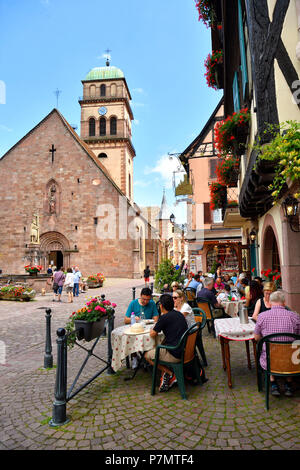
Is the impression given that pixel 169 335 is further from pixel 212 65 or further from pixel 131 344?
pixel 212 65

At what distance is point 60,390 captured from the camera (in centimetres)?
344

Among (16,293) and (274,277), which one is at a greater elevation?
(274,277)

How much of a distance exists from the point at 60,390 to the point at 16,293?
12.0 meters

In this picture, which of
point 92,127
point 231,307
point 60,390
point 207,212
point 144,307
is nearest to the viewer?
point 60,390

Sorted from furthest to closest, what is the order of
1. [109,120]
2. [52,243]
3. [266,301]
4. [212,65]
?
[109,120]
[52,243]
[212,65]
[266,301]

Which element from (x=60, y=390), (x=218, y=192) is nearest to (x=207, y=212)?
(x=218, y=192)

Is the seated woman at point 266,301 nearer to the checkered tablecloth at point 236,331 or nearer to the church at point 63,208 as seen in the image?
the checkered tablecloth at point 236,331

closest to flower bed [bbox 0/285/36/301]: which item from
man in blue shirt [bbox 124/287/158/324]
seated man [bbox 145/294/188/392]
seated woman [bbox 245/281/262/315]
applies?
man in blue shirt [bbox 124/287/158/324]

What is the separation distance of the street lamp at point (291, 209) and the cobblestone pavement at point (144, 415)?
276 cm

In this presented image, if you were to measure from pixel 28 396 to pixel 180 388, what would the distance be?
2110 millimetres

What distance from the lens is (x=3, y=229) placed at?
28469mm
